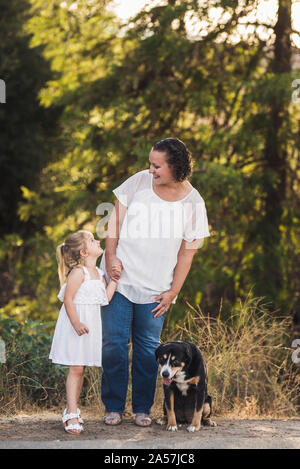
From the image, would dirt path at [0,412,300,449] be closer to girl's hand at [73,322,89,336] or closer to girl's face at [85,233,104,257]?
girl's hand at [73,322,89,336]

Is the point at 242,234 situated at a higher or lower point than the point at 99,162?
lower

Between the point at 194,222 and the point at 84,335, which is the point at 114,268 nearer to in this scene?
the point at 84,335

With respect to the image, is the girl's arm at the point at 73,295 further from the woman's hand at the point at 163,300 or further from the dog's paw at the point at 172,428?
the dog's paw at the point at 172,428

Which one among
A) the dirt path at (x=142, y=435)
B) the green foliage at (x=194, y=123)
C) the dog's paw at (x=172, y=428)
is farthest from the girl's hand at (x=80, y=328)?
the green foliage at (x=194, y=123)

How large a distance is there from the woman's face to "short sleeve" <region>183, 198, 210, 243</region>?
0.29m

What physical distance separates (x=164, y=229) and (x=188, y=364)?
0.89m

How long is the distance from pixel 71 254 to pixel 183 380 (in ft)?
3.60

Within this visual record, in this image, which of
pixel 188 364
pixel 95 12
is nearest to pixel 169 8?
pixel 95 12

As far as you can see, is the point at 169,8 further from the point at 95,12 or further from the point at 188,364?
the point at 188,364

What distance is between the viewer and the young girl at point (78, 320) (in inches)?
165

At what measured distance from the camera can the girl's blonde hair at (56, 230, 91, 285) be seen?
4344 millimetres

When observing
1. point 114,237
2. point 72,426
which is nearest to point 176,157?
point 114,237

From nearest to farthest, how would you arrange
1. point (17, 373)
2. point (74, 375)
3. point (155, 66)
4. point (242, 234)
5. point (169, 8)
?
point (74, 375) < point (17, 373) < point (169, 8) < point (155, 66) < point (242, 234)

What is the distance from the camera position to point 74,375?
167 inches
